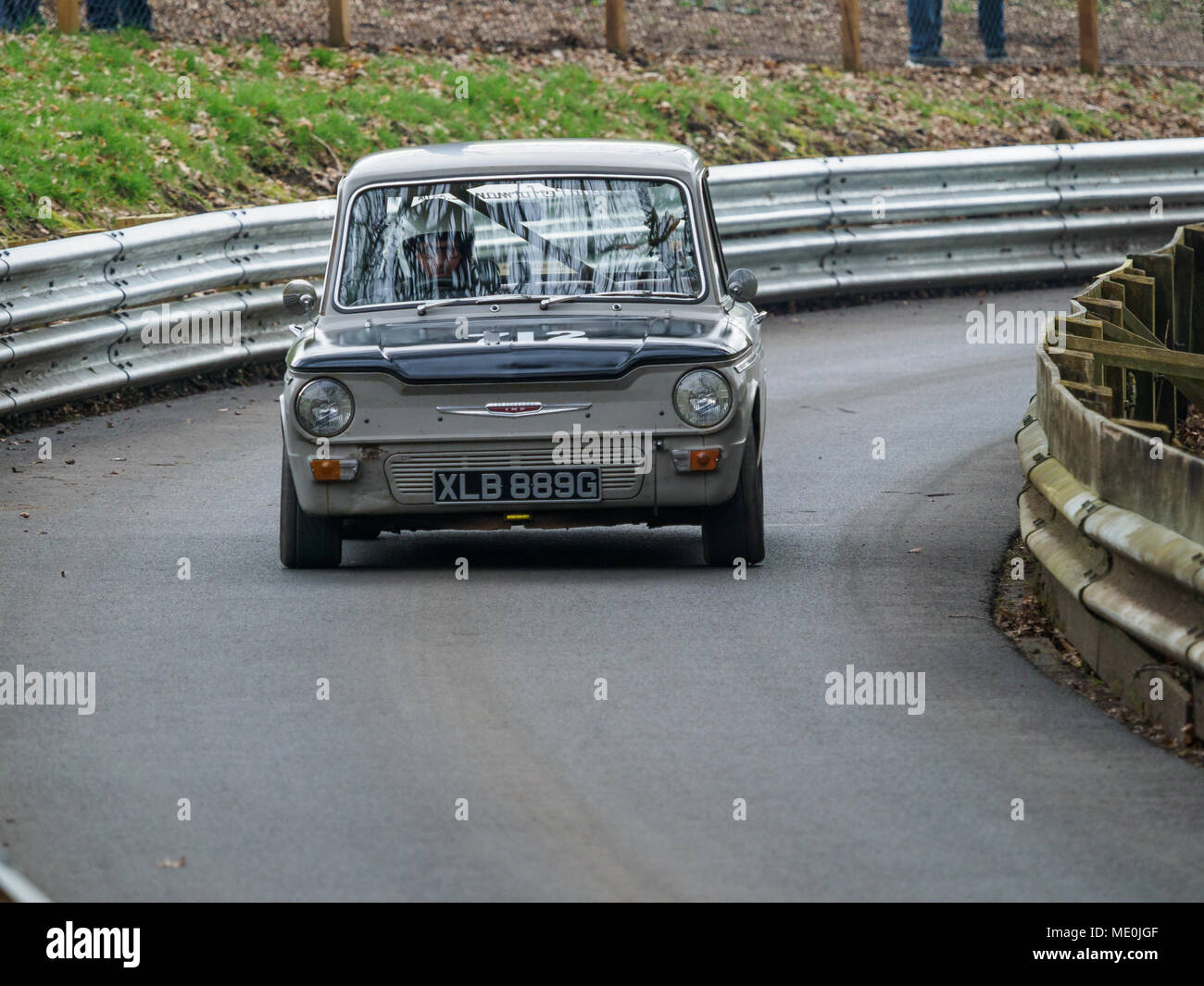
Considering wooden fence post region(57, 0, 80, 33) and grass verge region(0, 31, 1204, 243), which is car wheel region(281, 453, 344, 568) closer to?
grass verge region(0, 31, 1204, 243)

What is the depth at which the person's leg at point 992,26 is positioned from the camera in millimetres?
25266

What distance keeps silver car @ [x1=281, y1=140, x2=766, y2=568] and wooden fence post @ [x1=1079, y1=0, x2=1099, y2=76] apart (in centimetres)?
1707

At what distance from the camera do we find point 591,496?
8312mm

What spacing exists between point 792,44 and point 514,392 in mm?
16713

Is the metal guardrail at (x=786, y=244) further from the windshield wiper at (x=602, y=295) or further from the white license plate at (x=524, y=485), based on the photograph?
the white license plate at (x=524, y=485)

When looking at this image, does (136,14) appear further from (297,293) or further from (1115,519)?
(1115,519)

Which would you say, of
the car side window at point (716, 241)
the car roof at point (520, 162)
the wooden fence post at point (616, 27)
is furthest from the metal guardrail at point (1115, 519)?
the wooden fence post at point (616, 27)

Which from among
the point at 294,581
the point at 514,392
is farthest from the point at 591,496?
the point at 294,581

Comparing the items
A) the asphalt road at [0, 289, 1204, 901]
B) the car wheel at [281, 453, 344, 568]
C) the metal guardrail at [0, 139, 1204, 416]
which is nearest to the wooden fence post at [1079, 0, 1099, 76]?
the metal guardrail at [0, 139, 1204, 416]

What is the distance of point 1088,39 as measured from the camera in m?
25.1

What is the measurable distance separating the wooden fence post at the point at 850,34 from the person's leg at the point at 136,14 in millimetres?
7309

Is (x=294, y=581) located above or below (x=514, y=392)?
below

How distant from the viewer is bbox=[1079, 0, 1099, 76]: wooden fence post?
2478 centimetres
